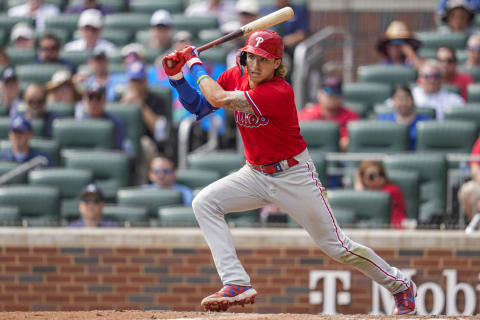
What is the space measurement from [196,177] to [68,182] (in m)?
1.14

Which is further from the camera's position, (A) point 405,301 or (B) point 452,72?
(B) point 452,72

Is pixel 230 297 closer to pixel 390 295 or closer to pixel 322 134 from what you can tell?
pixel 390 295

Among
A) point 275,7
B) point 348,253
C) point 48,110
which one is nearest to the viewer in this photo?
point 348,253

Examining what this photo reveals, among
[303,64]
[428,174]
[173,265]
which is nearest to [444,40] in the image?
[303,64]

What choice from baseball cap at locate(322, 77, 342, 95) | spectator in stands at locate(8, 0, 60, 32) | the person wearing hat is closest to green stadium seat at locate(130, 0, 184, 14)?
spectator in stands at locate(8, 0, 60, 32)

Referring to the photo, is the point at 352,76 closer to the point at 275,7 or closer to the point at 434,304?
the point at 275,7

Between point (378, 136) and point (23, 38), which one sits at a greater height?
point (23, 38)

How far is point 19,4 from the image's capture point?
12594 mm

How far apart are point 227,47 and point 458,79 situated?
2643 mm

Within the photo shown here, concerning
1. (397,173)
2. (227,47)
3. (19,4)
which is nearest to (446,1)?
(227,47)

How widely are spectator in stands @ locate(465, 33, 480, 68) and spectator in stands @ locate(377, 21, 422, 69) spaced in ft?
1.75

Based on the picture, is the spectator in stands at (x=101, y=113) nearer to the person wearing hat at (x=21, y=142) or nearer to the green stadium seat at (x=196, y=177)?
the person wearing hat at (x=21, y=142)

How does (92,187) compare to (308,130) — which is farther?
(308,130)

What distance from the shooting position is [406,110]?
841 cm
